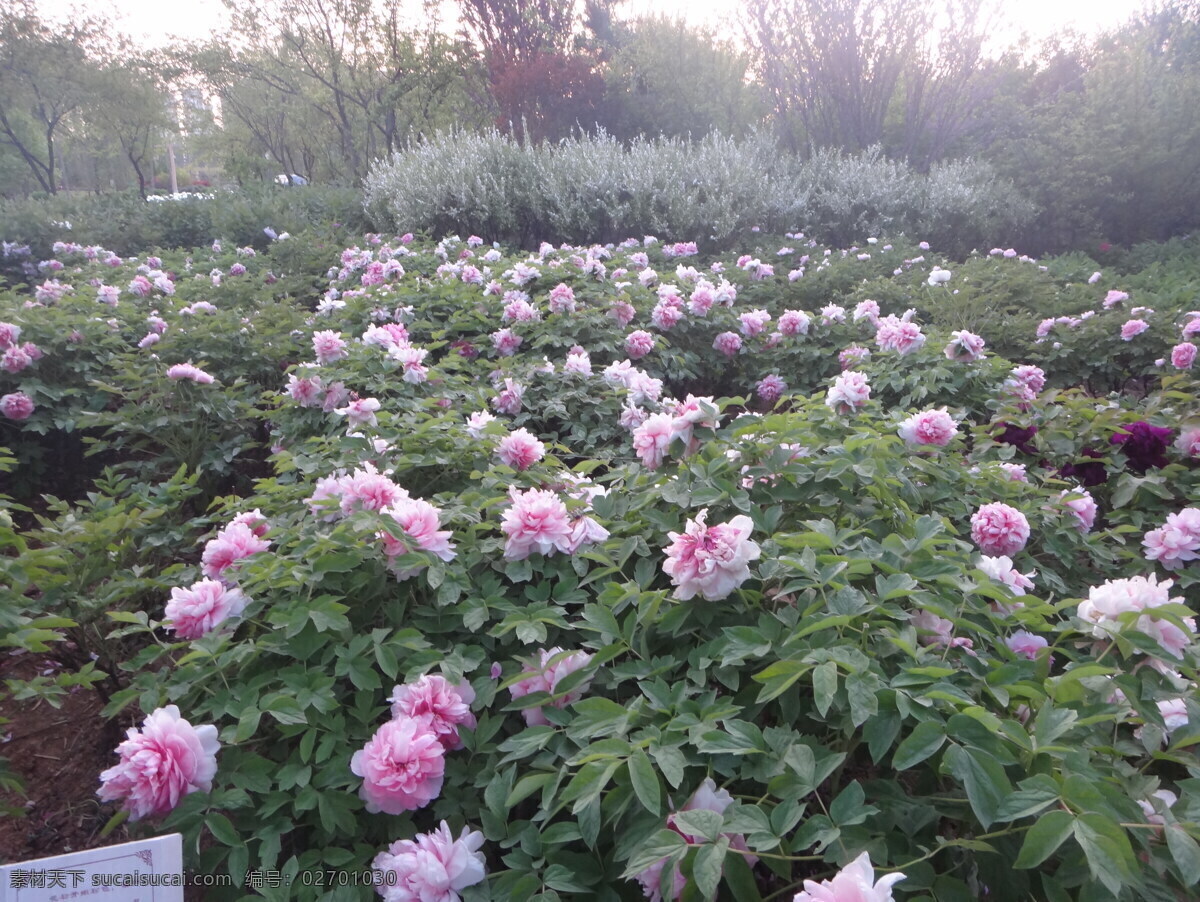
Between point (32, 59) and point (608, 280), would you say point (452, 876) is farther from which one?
point (32, 59)

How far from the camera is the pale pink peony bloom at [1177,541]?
188 centimetres

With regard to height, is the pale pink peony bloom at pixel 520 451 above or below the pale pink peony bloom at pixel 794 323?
below

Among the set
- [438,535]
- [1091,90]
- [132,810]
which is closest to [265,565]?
[438,535]

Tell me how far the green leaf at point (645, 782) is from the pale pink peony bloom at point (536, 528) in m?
0.57

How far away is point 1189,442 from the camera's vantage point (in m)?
2.43

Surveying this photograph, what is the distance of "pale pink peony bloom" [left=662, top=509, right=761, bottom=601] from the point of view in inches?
49.6

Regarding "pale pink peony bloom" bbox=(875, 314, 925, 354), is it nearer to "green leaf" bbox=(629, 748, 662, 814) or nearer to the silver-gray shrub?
"green leaf" bbox=(629, 748, 662, 814)

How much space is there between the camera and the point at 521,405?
3119 mm

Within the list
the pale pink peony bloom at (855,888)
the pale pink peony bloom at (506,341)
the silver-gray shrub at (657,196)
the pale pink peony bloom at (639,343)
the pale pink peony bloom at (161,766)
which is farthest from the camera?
the silver-gray shrub at (657,196)

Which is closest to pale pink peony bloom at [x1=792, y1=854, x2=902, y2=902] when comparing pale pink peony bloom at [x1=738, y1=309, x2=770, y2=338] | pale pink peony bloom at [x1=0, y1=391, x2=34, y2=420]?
Result: pale pink peony bloom at [x1=738, y1=309, x2=770, y2=338]

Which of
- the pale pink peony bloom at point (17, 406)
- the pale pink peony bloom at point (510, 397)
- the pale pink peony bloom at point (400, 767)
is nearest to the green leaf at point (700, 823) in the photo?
the pale pink peony bloom at point (400, 767)

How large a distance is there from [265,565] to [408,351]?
1.48 metres

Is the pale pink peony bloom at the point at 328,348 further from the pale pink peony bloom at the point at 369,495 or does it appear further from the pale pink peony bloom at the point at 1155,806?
the pale pink peony bloom at the point at 1155,806

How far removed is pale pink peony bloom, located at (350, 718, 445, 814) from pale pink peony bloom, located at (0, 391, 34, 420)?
313cm
